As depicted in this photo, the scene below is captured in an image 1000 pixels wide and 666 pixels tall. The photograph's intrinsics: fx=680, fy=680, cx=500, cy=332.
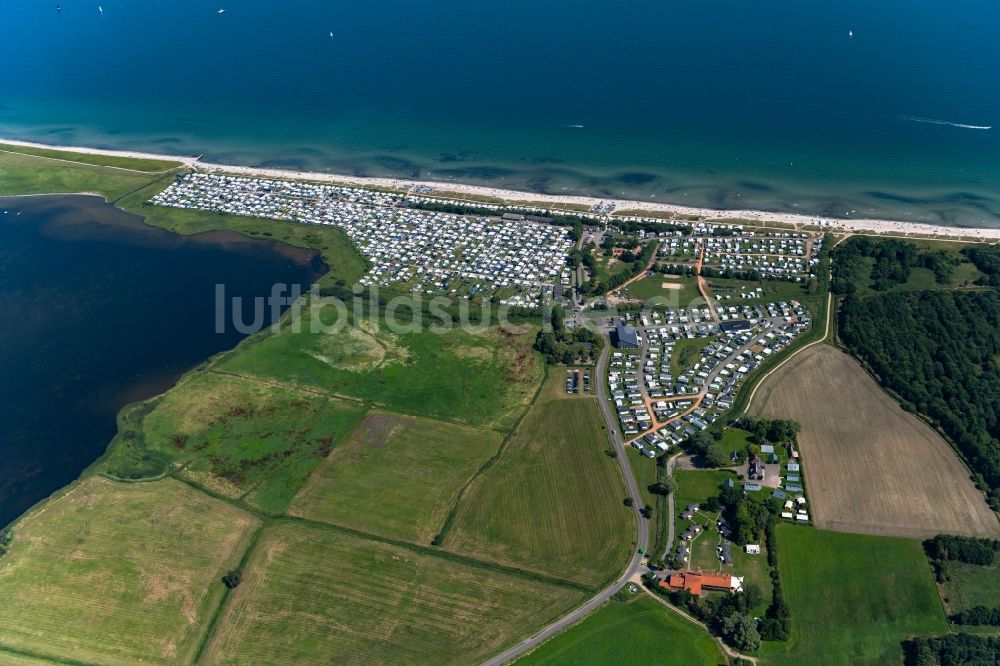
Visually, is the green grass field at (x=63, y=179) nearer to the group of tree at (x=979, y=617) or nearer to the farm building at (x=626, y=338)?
the farm building at (x=626, y=338)

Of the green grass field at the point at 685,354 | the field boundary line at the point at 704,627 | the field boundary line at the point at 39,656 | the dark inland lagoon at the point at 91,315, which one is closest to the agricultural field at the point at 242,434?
the dark inland lagoon at the point at 91,315

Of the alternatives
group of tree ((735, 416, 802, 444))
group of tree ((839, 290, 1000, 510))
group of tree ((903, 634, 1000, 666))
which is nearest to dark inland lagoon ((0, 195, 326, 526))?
group of tree ((735, 416, 802, 444))

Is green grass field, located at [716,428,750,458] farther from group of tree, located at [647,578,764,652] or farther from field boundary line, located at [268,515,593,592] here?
field boundary line, located at [268,515,593,592]

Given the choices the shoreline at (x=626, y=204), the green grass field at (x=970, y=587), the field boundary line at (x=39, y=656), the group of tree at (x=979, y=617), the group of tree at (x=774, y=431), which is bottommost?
the field boundary line at (x=39, y=656)

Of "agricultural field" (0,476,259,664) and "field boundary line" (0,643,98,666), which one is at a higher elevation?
"agricultural field" (0,476,259,664)

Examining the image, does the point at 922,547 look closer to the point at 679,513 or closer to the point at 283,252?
the point at 679,513

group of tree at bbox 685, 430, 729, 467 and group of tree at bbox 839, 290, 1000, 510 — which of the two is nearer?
group of tree at bbox 685, 430, 729, 467

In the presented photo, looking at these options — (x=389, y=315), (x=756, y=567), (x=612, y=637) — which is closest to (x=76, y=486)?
(x=389, y=315)
